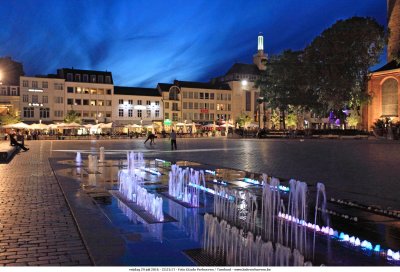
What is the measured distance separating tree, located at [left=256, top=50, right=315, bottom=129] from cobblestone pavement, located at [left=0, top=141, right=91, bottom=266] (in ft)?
158

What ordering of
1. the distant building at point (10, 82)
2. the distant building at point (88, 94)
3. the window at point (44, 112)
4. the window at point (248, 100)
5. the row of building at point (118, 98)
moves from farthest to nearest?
the window at point (248, 100), the distant building at point (88, 94), the window at point (44, 112), the row of building at point (118, 98), the distant building at point (10, 82)

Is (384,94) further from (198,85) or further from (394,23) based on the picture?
(198,85)

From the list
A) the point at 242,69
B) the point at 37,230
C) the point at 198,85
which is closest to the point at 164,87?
the point at 198,85

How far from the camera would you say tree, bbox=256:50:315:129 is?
189ft

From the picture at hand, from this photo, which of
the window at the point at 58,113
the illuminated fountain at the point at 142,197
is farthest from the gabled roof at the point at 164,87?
the illuminated fountain at the point at 142,197

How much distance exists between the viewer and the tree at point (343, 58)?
167 ft

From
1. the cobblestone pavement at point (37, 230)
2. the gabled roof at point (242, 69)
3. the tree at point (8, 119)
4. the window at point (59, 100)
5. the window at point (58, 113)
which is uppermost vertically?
the gabled roof at point (242, 69)

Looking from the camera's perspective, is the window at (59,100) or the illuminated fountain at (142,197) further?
the window at (59,100)

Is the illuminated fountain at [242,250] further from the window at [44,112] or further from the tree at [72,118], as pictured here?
the window at [44,112]

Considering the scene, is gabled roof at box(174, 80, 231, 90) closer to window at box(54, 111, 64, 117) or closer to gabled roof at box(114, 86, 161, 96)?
gabled roof at box(114, 86, 161, 96)

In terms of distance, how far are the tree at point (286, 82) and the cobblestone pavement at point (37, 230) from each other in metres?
48.3

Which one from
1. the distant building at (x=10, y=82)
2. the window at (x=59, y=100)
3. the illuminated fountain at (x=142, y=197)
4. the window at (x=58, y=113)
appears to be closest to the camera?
the illuminated fountain at (x=142, y=197)

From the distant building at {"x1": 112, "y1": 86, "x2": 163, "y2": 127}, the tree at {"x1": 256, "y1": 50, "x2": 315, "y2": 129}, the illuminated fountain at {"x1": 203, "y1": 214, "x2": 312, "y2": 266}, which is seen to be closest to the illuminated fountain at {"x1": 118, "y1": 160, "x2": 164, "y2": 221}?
the illuminated fountain at {"x1": 203, "y1": 214, "x2": 312, "y2": 266}

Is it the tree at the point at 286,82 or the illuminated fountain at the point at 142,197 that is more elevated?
the tree at the point at 286,82
